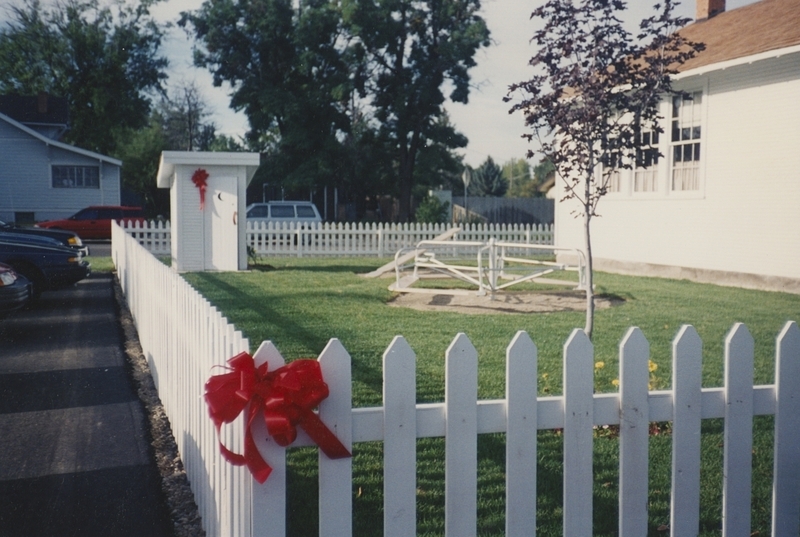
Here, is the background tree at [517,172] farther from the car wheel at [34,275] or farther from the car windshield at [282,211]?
the car wheel at [34,275]

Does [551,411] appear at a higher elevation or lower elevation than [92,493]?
higher

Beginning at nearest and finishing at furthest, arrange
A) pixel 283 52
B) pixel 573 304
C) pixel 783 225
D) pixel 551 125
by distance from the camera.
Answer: pixel 551 125
pixel 573 304
pixel 783 225
pixel 283 52

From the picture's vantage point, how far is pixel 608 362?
24.5ft

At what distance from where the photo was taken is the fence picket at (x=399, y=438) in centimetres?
288

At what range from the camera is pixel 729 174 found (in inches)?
590

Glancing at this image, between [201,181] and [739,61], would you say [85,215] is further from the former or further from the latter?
[739,61]

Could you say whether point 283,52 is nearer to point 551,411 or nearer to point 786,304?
point 786,304

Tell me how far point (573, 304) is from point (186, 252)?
944cm

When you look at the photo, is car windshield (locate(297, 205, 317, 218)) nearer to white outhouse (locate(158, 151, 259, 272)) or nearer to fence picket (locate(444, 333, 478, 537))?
white outhouse (locate(158, 151, 259, 272))

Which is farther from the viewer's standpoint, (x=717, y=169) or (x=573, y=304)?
(x=717, y=169)

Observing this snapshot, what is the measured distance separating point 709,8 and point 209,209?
12.6 meters

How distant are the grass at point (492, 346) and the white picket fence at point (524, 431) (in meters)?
0.63

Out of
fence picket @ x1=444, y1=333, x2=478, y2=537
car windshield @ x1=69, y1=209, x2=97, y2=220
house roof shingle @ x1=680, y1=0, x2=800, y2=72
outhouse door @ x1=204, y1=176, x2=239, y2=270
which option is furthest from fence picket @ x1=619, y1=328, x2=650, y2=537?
car windshield @ x1=69, y1=209, x2=97, y2=220

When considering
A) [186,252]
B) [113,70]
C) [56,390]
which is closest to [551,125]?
[56,390]
